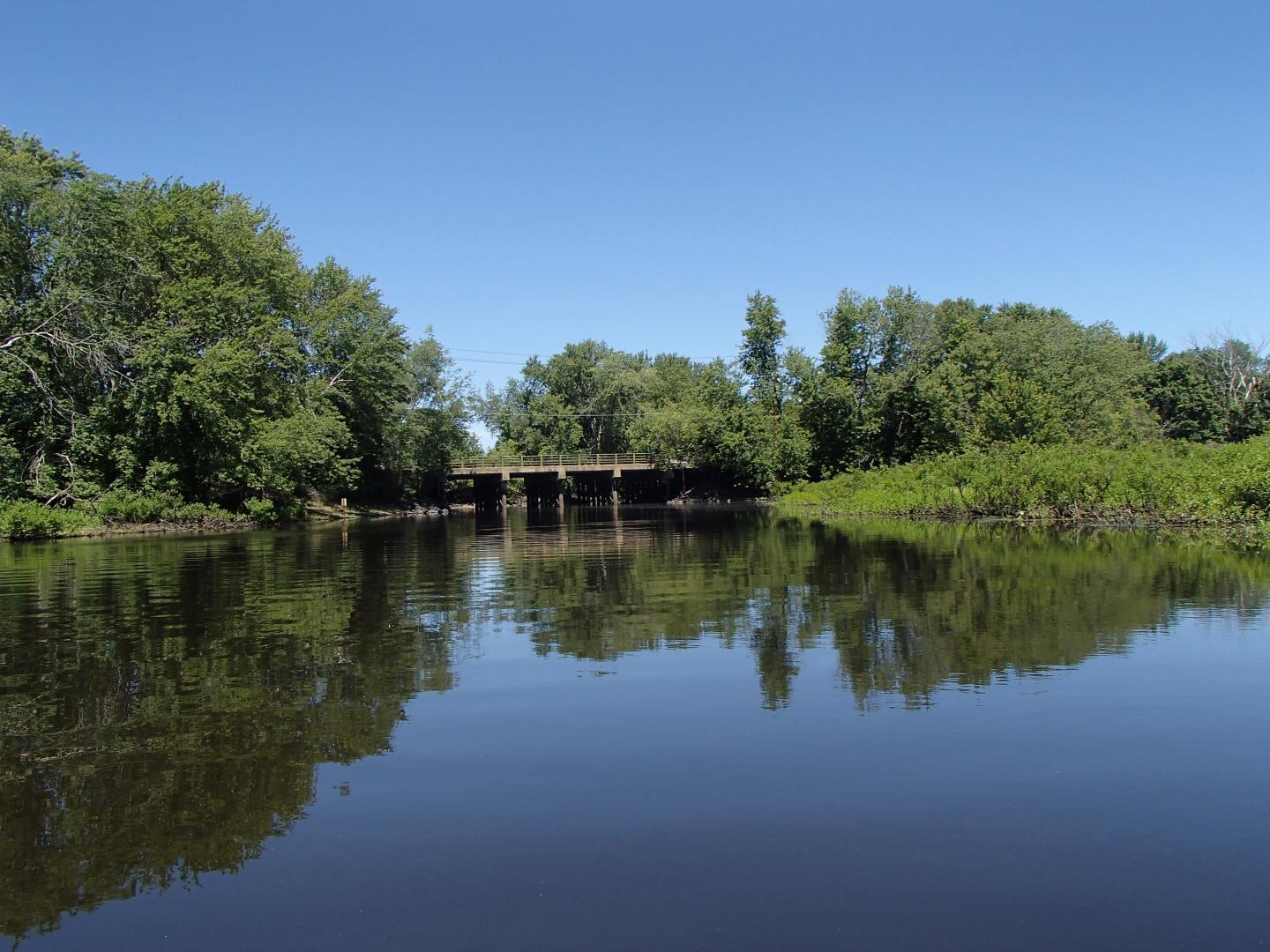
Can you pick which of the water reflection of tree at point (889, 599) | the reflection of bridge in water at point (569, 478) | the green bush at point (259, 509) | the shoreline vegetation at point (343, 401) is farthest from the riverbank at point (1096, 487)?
the reflection of bridge in water at point (569, 478)

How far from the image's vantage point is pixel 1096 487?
3086 centimetres

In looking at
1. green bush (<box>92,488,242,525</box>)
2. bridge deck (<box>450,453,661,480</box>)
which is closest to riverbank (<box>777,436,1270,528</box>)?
green bush (<box>92,488,242,525</box>)

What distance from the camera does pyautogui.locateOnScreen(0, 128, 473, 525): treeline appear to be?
42688mm

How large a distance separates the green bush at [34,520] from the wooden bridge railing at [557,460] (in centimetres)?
4272

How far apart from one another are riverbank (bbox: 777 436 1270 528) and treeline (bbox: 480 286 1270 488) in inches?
417

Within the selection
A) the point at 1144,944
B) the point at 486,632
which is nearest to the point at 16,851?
the point at 1144,944

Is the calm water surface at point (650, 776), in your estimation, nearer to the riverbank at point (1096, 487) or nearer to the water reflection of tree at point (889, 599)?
the water reflection of tree at point (889, 599)

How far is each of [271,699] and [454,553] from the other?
61.9 feet

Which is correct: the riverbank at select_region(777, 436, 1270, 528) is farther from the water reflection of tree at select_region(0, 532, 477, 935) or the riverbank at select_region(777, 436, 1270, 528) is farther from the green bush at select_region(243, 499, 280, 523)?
the green bush at select_region(243, 499, 280, 523)

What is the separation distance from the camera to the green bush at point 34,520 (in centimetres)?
3800

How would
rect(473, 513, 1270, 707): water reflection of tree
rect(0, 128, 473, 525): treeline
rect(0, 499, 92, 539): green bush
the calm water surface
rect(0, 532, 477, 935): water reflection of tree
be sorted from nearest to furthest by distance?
the calm water surface < rect(0, 532, 477, 935): water reflection of tree < rect(473, 513, 1270, 707): water reflection of tree < rect(0, 499, 92, 539): green bush < rect(0, 128, 473, 525): treeline

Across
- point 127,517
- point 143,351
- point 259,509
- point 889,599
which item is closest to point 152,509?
point 127,517

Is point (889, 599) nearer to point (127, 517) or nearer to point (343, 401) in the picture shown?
point (127, 517)

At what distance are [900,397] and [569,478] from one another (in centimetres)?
3472
